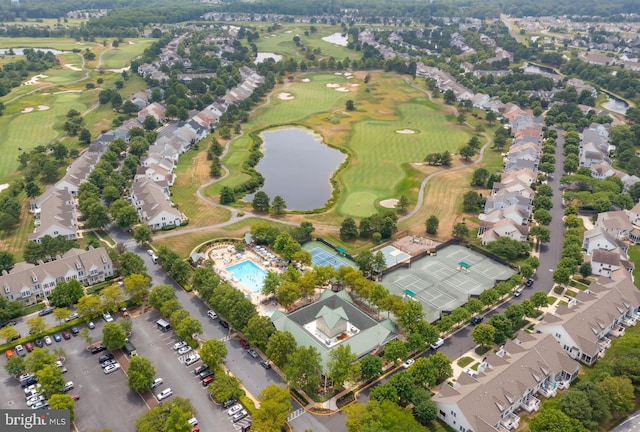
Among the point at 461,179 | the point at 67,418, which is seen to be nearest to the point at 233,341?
the point at 67,418

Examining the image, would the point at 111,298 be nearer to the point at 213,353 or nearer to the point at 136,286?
the point at 136,286

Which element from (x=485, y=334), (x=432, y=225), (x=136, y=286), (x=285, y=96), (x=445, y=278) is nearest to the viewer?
(x=485, y=334)

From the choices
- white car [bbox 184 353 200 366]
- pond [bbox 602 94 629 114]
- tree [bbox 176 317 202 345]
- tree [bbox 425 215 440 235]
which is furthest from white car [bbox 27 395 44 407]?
pond [bbox 602 94 629 114]

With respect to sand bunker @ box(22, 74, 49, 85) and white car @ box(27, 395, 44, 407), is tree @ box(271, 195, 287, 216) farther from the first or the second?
sand bunker @ box(22, 74, 49, 85)

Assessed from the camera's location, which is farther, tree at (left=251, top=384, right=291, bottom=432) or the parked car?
the parked car

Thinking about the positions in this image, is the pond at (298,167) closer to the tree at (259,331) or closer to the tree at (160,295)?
the tree at (160,295)

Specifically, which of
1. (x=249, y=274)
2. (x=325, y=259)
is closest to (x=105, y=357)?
(x=249, y=274)
